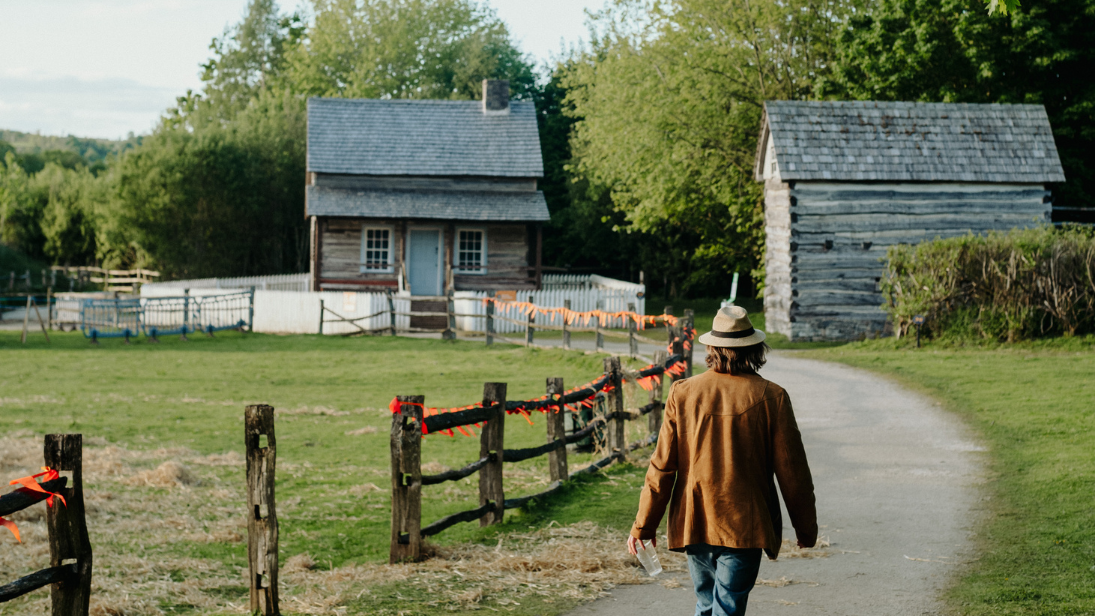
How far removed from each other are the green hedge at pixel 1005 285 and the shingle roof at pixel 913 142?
3397 mm

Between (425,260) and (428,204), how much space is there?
2.09 metres

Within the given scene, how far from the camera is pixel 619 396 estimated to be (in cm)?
1155

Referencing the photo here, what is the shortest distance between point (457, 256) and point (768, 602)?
91.8 feet

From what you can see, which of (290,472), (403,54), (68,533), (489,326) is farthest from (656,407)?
(403,54)

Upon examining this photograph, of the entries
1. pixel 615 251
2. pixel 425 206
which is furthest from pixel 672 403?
pixel 615 251

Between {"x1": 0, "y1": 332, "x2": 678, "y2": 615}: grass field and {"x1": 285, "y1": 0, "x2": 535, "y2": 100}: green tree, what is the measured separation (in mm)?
31528

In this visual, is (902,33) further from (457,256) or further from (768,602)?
(768,602)

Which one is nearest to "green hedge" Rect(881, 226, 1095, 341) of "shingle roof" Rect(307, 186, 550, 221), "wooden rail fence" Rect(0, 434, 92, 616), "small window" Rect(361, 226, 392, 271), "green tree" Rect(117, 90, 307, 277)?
"shingle roof" Rect(307, 186, 550, 221)

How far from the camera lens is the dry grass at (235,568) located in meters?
6.84

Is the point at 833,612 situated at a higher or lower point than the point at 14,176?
lower

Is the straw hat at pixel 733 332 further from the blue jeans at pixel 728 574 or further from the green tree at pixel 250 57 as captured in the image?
the green tree at pixel 250 57

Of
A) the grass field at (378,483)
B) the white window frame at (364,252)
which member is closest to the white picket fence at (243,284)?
the white window frame at (364,252)

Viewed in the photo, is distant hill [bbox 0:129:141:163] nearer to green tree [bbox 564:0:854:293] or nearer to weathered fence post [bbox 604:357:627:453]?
green tree [bbox 564:0:854:293]

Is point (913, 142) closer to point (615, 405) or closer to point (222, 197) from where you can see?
point (615, 405)
